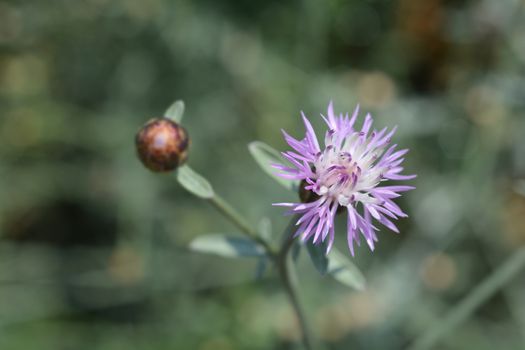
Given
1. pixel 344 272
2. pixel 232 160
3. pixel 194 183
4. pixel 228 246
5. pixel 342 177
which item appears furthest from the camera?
pixel 232 160

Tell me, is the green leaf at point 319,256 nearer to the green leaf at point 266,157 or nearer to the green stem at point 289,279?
the green stem at point 289,279

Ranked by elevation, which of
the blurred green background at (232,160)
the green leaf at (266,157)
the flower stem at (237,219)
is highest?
the green leaf at (266,157)

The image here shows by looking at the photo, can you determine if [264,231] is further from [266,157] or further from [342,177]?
[342,177]

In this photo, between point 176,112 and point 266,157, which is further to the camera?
point 176,112

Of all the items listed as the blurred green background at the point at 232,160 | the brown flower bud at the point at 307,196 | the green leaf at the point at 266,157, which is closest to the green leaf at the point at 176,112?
the green leaf at the point at 266,157

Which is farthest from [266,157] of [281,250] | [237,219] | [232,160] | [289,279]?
[232,160]

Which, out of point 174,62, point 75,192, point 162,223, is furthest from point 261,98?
point 75,192

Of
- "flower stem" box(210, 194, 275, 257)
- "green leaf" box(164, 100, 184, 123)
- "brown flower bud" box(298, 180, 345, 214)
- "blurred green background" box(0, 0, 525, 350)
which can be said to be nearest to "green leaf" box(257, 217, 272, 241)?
"flower stem" box(210, 194, 275, 257)
